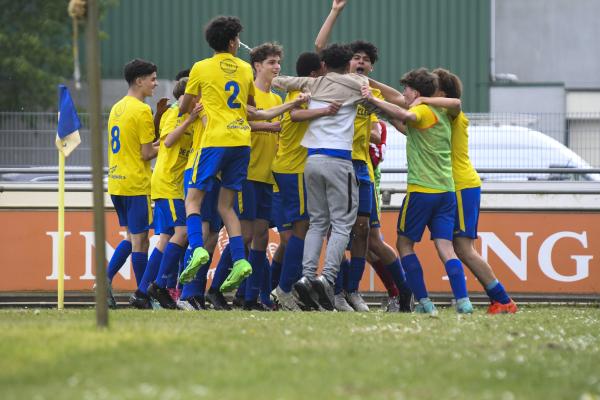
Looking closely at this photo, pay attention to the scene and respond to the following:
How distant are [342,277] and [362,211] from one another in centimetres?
94

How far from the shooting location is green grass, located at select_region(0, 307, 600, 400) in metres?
6.30

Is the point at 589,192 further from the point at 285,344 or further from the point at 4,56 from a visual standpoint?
the point at 4,56

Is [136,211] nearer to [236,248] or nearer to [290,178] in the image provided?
[290,178]

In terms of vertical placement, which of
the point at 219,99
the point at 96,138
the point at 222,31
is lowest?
the point at 96,138

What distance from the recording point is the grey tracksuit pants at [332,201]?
11.3 metres

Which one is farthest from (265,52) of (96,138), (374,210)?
(96,138)

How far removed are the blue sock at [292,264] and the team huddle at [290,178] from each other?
0.01 metres

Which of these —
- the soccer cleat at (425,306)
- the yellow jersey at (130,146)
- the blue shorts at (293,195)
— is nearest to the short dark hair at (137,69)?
the yellow jersey at (130,146)

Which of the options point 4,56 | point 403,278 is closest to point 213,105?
point 403,278

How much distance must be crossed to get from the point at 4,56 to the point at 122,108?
88.8 feet

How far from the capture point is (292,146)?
1205cm

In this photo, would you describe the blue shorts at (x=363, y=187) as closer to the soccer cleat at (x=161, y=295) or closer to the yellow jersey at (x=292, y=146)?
the yellow jersey at (x=292, y=146)

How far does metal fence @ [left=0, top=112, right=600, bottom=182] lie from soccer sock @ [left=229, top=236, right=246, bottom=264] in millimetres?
7037

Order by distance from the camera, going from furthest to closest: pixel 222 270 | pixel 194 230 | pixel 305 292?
1. pixel 222 270
2. pixel 194 230
3. pixel 305 292
